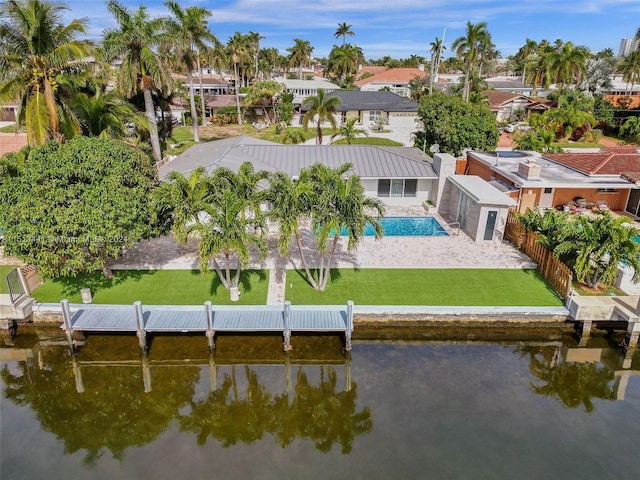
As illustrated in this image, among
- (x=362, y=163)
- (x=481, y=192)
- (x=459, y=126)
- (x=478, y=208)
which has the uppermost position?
(x=459, y=126)

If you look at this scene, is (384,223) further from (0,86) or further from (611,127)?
(611,127)

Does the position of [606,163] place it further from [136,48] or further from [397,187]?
[136,48]

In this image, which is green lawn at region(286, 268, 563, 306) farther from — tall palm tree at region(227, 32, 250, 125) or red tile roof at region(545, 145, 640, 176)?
tall palm tree at region(227, 32, 250, 125)

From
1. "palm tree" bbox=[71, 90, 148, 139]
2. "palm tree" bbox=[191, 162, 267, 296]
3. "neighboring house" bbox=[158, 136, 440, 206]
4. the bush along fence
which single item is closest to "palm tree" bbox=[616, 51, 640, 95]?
"neighboring house" bbox=[158, 136, 440, 206]

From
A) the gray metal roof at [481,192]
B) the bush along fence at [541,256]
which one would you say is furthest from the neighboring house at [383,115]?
the bush along fence at [541,256]

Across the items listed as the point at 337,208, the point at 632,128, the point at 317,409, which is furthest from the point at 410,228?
the point at 632,128
